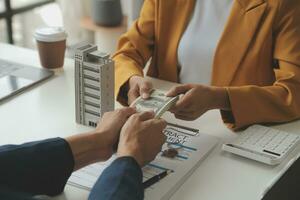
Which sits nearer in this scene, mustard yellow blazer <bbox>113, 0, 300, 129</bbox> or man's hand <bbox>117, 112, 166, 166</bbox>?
man's hand <bbox>117, 112, 166, 166</bbox>

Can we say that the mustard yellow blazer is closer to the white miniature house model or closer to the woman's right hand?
the woman's right hand

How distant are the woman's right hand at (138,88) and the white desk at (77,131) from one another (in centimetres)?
10

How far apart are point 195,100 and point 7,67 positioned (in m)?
0.72

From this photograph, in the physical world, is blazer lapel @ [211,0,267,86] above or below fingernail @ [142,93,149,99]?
above

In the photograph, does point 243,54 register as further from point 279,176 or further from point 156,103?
point 279,176

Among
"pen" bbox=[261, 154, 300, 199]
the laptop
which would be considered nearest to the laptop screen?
the laptop

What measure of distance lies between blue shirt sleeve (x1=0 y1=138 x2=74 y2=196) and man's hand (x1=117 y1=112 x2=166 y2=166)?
0.12 metres

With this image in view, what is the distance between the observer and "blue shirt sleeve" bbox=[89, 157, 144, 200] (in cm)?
90

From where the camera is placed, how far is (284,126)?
1.32 meters

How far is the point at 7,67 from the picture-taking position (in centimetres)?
164

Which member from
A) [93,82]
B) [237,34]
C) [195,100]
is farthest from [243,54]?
[93,82]

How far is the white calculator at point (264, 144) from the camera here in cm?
112

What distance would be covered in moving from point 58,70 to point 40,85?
124mm

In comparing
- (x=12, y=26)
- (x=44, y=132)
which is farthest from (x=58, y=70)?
(x=12, y=26)
